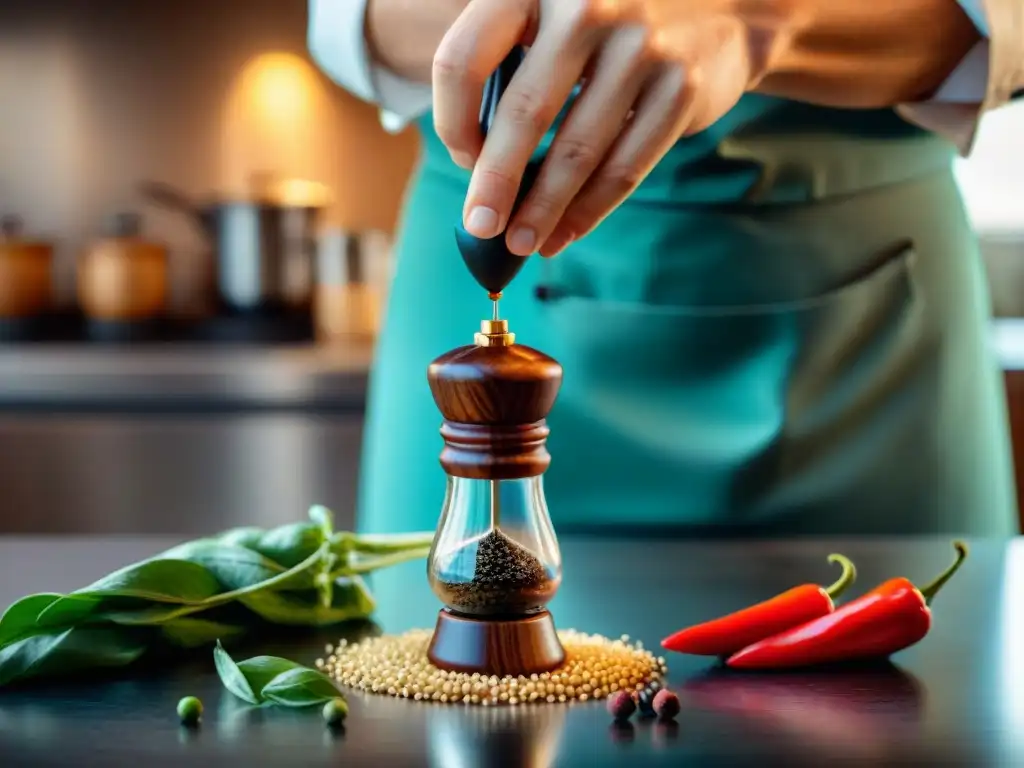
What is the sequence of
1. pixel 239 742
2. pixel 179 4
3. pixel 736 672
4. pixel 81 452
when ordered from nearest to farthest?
pixel 239 742, pixel 736 672, pixel 81 452, pixel 179 4

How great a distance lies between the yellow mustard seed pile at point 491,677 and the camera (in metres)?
0.71

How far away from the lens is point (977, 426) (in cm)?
128

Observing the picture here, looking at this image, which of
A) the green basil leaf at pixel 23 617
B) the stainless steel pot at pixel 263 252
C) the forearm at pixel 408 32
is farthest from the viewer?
the stainless steel pot at pixel 263 252

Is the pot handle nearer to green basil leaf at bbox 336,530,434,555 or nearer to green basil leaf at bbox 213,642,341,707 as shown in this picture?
green basil leaf at bbox 336,530,434,555

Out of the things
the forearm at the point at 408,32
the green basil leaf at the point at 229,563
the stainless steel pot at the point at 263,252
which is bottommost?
the green basil leaf at the point at 229,563

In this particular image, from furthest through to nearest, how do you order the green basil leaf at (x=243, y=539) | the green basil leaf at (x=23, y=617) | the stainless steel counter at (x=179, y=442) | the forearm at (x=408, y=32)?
the stainless steel counter at (x=179, y=442), the forearm at (x=408, y=32), the green basil leaf at (x=243, y=539), the green basil leaf at (x=23, y=617)

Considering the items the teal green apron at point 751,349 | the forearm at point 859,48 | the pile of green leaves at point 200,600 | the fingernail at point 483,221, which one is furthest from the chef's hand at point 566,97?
the teal green apron at point 751,349

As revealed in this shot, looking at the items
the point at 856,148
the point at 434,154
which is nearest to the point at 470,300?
the point at 434,154

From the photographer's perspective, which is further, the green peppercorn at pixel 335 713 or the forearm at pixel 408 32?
the forearm at pixel 408 32

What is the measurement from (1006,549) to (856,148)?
37 centimetres

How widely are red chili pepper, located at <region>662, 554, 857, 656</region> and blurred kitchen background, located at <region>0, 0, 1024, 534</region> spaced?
1.43 m

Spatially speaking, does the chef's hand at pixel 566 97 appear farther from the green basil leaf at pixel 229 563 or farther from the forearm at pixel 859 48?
the green basil leaf at pixel 229 563

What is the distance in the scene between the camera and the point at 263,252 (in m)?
2.49

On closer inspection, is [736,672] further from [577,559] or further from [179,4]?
[179,4]
